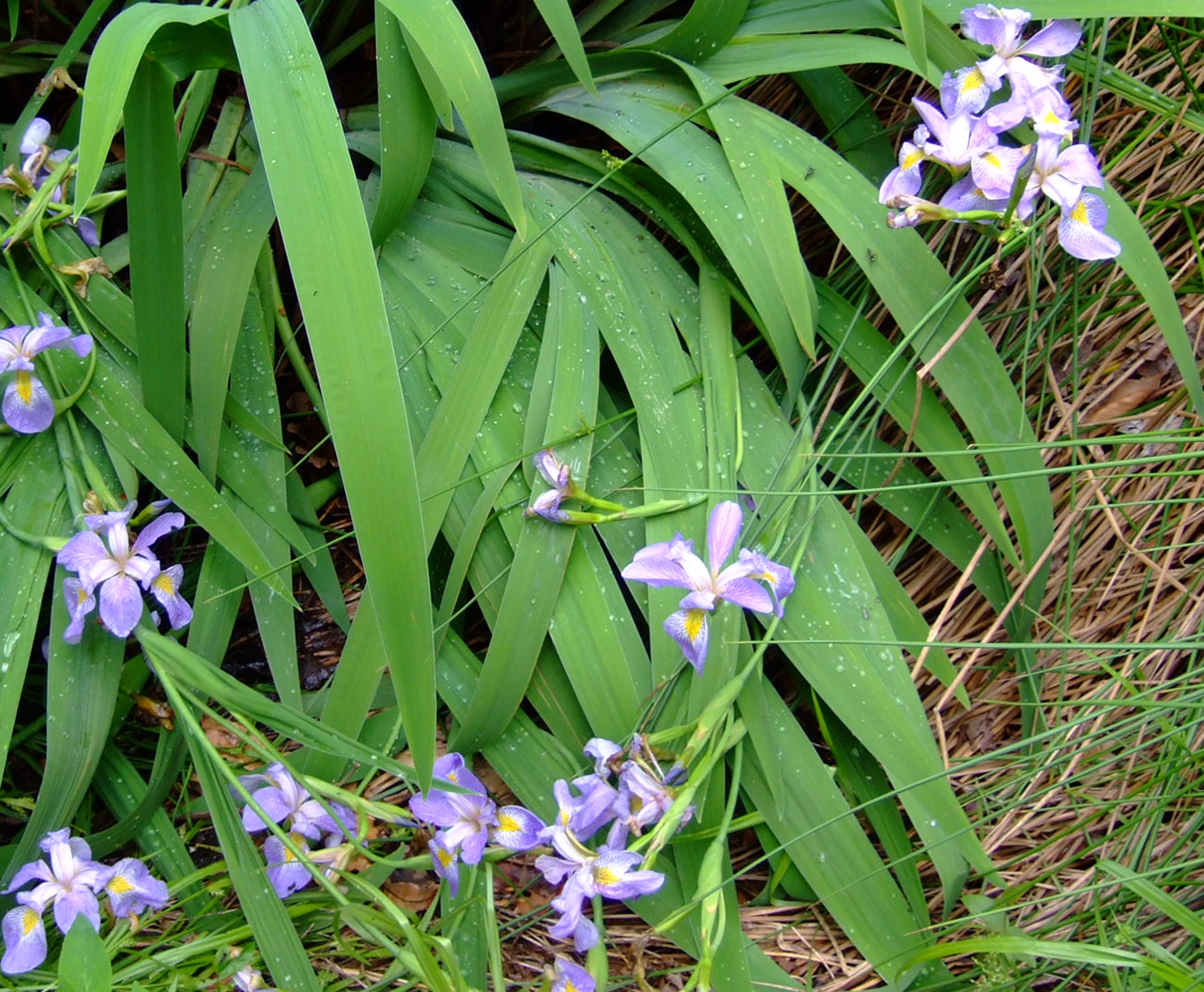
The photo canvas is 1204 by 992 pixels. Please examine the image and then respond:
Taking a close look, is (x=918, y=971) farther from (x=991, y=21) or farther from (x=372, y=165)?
(x=372, y=165)

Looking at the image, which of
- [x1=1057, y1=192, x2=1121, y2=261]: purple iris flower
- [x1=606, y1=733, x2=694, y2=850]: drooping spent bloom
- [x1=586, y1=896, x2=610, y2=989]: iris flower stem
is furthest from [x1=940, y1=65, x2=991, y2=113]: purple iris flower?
[x1=586, y1=896, x2=610, y2=989]: iris flower stem

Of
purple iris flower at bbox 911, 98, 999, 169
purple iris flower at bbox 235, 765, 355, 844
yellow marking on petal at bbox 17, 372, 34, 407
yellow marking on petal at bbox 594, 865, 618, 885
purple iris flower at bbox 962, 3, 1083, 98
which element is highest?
purple iris flower at bbox 962, 3, 1083, 98

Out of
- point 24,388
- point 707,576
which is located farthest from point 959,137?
point 24,388

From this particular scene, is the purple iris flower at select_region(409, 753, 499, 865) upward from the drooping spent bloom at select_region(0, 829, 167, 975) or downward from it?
upward

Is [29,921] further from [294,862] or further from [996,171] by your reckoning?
[996,171]

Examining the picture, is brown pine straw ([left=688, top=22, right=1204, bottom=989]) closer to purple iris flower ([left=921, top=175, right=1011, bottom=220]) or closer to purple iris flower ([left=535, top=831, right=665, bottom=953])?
purple iris flower ([left=921, top=175, right=1011, bottom=220])

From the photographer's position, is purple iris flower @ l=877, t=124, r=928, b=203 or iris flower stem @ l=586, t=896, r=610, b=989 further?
purple iris flower @ l=877, t=124, r=928, b=203
